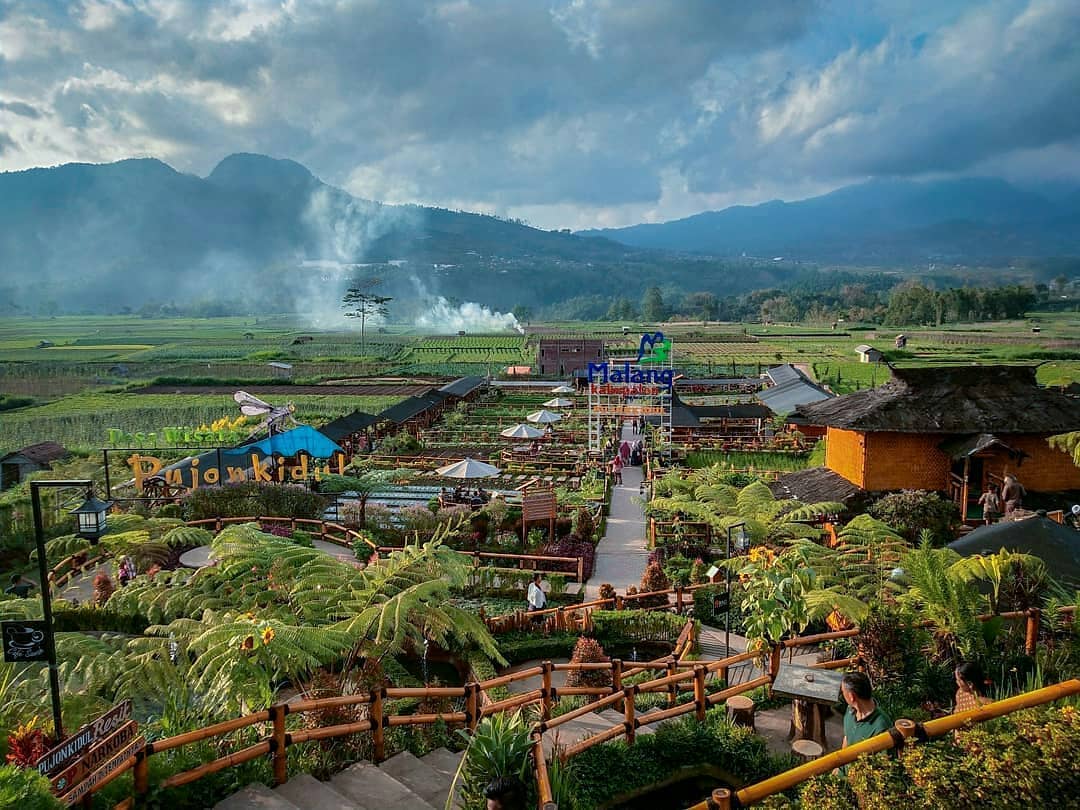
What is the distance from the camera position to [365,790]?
644 centimetres

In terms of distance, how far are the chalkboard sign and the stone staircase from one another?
5.94 feet

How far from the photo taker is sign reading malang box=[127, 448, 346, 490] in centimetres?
2394

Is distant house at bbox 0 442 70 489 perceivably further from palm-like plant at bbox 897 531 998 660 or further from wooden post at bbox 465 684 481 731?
palm-like plant at bbox 897 531 998 660

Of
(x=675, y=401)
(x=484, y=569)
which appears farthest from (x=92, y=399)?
(x=484, y=569)

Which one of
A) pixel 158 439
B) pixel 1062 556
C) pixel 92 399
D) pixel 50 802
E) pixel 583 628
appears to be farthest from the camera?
pixel 92 399

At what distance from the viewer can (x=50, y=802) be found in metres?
4.47

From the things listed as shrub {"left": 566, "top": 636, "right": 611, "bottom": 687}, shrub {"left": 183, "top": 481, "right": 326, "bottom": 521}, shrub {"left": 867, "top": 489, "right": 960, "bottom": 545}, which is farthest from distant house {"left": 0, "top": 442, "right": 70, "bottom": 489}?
shrub {"left": 867, "top": 489, "right": 960, "bottom": 545}

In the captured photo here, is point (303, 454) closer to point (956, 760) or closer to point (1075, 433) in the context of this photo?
point (1075, 433)

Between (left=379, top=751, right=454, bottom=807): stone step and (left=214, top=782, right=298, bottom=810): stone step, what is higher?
(left=214, top=782, right=298, bottom=810): stone step

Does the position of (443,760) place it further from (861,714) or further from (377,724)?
(861,714)

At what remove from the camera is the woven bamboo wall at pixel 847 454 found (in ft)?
60.0

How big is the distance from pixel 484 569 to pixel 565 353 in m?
57.3

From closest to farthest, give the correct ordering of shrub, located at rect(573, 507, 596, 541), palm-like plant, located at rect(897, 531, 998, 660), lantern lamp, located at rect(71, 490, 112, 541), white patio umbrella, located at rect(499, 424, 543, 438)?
palm-like plant, located at rect(897, 531, 998, 660) → lantern lamp, located at rect(71, 490, 112, 541) → shrub, located at rect(573, 507, 596, 541) → white patio umbrella, located at rect(499, 424, 543, 438)

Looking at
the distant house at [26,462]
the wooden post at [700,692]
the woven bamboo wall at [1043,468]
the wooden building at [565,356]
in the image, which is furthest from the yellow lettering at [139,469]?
the wooden building at [565,356]
